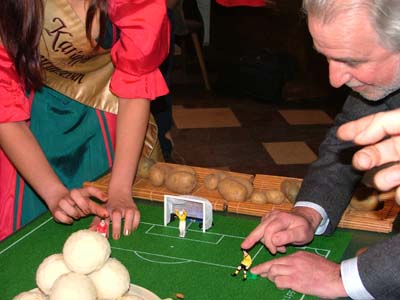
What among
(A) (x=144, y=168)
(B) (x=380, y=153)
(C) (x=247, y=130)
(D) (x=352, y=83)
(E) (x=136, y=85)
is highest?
(B) (x=380, y=153)

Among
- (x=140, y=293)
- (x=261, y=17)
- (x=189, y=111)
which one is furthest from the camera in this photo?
(x=261, y=17)

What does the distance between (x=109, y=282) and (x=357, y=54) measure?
24.6 inches

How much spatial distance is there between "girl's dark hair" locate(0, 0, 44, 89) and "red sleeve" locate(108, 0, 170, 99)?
0.21m

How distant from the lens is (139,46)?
1804 millimetres

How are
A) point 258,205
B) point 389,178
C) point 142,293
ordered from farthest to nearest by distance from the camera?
1. point 258,205
2. point 142,293
3. point 389,178

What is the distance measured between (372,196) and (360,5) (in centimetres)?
57

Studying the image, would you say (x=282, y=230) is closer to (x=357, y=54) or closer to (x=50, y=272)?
(x=357, y=54)

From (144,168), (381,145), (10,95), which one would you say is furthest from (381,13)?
(10,95)

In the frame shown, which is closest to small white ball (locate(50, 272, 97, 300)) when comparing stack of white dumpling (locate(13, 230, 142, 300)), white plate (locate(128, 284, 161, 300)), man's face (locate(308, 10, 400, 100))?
stack of white dumpling (locate(13, 230, 142, 300))

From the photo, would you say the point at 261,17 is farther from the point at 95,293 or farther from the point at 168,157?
the point at 95,293

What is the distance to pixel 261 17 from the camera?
235 inches

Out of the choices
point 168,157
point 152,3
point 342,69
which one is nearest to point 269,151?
point 168,157

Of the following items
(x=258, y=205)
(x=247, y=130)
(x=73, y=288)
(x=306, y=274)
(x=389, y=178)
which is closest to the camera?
(x=389, y=178)

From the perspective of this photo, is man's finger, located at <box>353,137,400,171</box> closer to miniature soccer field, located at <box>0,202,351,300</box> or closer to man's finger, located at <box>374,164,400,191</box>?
man's finger, located at <box>374,164,400,191</box>
